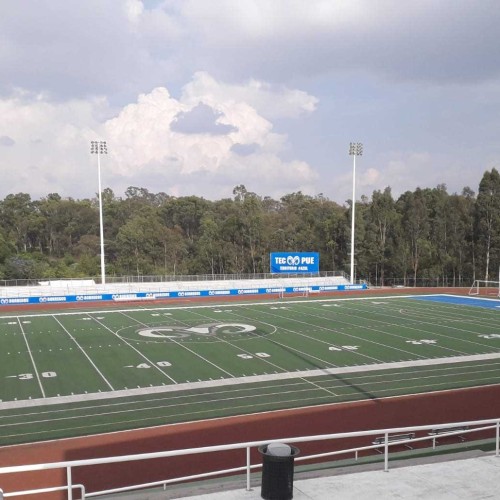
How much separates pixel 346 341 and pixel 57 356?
1396 cm

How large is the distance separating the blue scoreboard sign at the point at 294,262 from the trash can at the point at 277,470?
45077 mm

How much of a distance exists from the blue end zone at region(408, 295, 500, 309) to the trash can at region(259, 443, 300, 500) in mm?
38737

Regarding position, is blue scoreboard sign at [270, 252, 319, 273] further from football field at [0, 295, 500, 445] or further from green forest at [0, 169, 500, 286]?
green forest at [0, 169, 500, 286]

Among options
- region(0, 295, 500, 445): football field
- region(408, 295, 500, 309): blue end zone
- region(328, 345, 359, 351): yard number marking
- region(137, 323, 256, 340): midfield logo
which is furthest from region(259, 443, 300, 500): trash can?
region(408, 295, 500, 309): blue end zone

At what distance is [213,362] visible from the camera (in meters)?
22.9

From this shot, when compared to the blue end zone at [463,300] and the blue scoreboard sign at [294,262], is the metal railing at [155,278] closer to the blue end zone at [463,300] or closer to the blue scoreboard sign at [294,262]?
the blue scoreboard sign at [294,262]

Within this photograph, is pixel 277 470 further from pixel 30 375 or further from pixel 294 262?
pixel 294 262

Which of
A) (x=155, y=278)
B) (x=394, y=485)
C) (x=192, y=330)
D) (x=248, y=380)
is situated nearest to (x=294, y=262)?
(x=155, y=278)

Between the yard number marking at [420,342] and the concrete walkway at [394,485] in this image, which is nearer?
the concrete walkway at [394,485]

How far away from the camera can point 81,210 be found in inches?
4355

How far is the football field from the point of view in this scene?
16906 millimetres

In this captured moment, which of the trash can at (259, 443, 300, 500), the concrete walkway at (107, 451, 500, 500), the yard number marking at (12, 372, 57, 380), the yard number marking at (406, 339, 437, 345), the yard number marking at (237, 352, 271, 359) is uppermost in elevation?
the trash can at (259, 443, 300, 500)

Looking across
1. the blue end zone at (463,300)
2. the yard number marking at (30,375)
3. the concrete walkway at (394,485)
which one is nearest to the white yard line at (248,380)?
the yard number marking at (30,375)

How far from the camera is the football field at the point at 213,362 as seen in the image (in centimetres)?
1691
